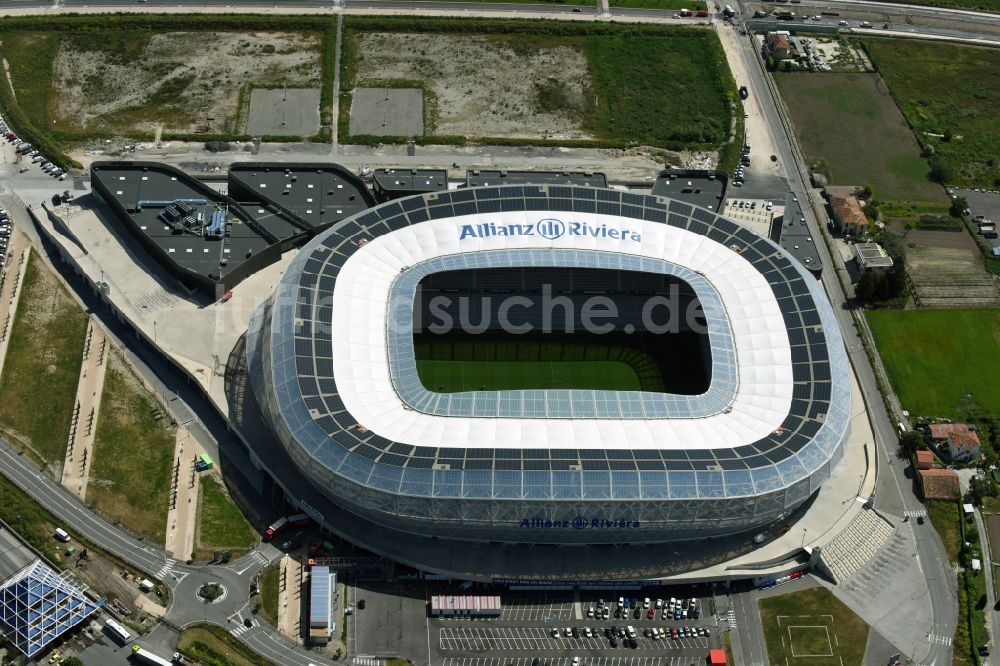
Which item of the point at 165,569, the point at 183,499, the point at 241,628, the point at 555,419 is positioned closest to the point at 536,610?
the point at 555,419

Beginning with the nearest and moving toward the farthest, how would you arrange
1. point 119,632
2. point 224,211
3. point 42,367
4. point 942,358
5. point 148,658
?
1. point 148,658
2. point 119,632
3. point 42,367
4. point 942,358
5. point 224,211

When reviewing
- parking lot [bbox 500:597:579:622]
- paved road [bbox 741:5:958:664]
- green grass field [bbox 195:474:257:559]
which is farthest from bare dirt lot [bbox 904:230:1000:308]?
green grass field [bbox 195:474:257:559]

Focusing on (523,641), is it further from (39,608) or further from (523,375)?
(39,608)

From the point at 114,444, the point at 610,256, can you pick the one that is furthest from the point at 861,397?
the point at 114,444

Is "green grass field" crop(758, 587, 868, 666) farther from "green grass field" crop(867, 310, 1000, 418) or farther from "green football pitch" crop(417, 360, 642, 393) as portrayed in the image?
"green grass field" crop(867, 310, 1000, 418)

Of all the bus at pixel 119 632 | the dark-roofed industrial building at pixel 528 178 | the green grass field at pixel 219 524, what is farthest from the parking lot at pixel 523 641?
the dark-roofed industrial building at pixel 528 178

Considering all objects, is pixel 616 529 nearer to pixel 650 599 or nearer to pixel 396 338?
pixel 650 599
